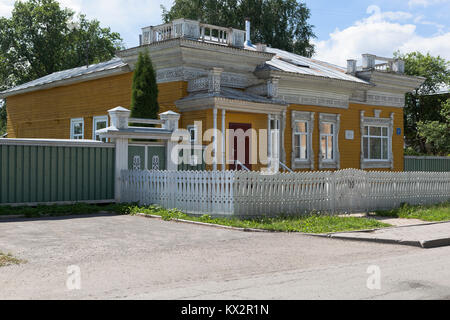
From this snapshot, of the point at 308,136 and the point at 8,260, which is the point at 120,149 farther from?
the point at 308,136

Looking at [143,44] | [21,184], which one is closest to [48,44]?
[143,44]

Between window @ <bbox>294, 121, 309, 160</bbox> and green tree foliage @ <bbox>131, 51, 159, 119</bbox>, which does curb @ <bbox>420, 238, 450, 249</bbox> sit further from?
window @ <bbox>294, 121, 309, 160</bbox>

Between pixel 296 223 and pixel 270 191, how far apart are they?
51.1 inches

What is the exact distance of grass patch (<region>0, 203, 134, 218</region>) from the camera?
573 inches

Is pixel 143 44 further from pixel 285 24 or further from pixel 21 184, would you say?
pixel 285 24

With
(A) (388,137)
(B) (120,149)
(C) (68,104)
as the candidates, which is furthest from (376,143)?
(B) (120,149)

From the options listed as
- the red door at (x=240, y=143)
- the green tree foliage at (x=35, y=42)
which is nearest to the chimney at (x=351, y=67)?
the red door at (x=240, y=143)

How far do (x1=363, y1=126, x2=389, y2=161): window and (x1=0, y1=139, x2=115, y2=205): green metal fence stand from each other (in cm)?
1631

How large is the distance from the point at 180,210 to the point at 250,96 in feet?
27.0

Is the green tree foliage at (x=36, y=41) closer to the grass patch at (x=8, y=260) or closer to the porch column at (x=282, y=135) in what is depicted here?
the porch column at (x=282, y=135)

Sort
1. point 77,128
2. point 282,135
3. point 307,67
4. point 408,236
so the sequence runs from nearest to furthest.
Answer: point 408,236
point 282,135
point 307,67
point 77,128

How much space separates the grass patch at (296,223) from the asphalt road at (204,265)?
0.64 m

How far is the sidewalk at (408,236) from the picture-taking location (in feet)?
35.9

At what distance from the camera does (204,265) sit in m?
8.49
